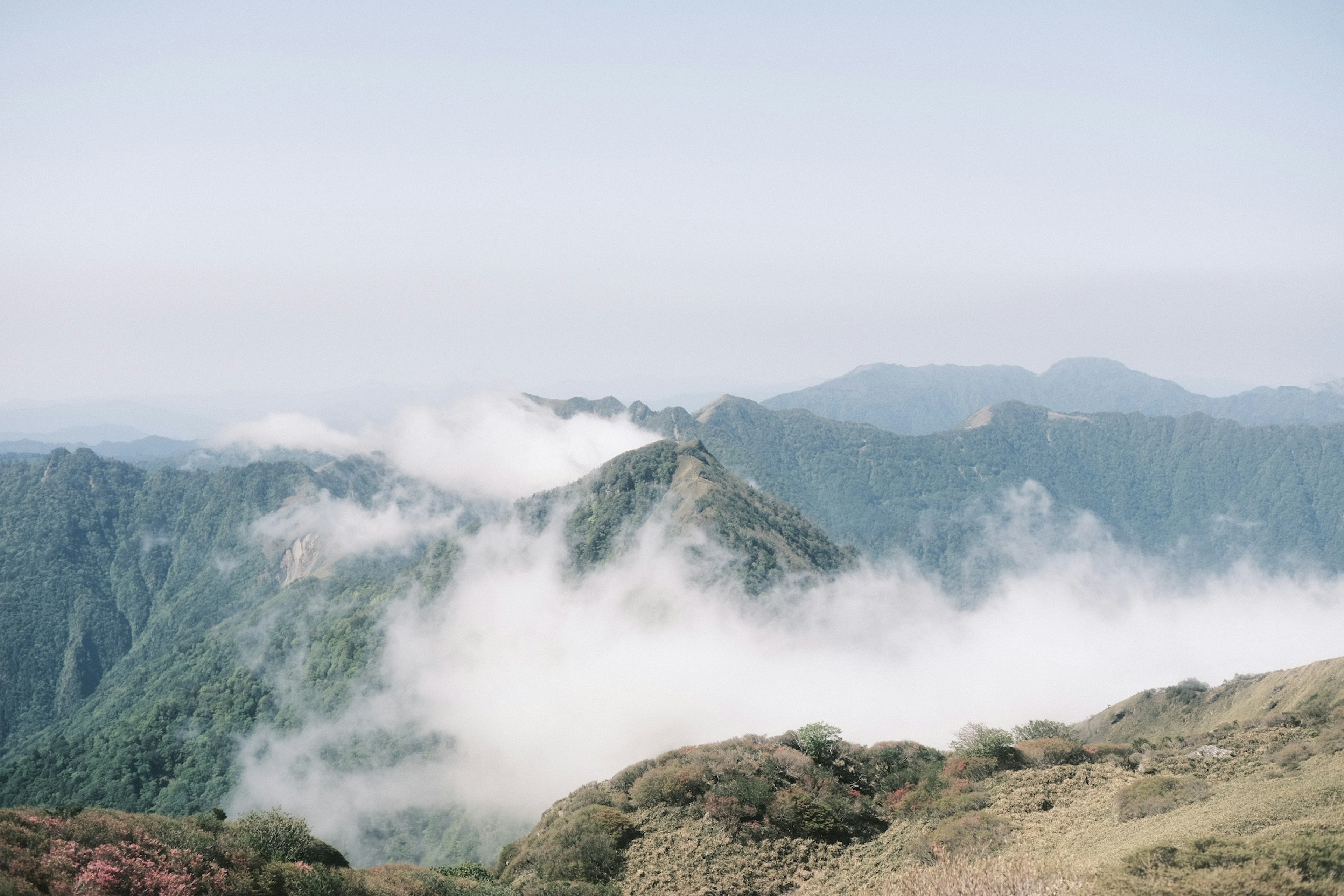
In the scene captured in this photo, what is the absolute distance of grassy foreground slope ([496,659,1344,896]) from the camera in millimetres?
20000

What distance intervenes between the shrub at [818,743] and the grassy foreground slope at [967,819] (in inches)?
5.2

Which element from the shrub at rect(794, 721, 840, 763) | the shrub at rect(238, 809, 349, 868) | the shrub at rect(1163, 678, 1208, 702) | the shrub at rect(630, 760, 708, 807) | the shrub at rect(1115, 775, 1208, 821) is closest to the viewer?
the shrub at rect(238, 809, 349, 868)

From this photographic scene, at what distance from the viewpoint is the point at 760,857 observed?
111 ft

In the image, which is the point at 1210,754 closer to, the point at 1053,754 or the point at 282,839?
the point at 1053,754

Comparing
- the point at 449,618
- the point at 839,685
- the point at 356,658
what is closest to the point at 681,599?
the point at 839,685

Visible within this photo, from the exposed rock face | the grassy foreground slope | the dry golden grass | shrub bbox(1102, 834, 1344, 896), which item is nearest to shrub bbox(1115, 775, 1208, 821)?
the grassy foreground slope

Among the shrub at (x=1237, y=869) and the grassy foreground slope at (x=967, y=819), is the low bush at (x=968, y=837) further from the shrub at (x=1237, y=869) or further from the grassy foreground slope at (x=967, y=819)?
the shrub at (x=1237, y=869)

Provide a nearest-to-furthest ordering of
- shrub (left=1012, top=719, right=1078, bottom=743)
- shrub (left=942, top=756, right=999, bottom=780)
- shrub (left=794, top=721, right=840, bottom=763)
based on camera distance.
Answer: shrub (left=942, top=756, right=999, bottom=780) < shrub (left=794, top=721, right=840, bottom=763) < shrub (left=1012, top=719, right=1078, bottom=743)

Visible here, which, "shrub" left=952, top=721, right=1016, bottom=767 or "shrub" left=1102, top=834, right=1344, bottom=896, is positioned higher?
"shrub" left=1102, top=834, right=1344, bottom=896

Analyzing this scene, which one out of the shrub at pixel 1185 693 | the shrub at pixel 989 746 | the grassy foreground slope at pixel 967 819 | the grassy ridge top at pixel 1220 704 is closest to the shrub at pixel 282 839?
the grassy foreground slope at pixel 967 819

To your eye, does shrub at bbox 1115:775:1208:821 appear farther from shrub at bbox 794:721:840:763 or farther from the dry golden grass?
shrub at bbox 794:721:840:763

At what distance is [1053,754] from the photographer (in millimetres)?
39594

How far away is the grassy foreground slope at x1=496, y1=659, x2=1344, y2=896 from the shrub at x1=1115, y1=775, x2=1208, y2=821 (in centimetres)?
11

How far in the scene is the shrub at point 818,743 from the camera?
45031 mm
